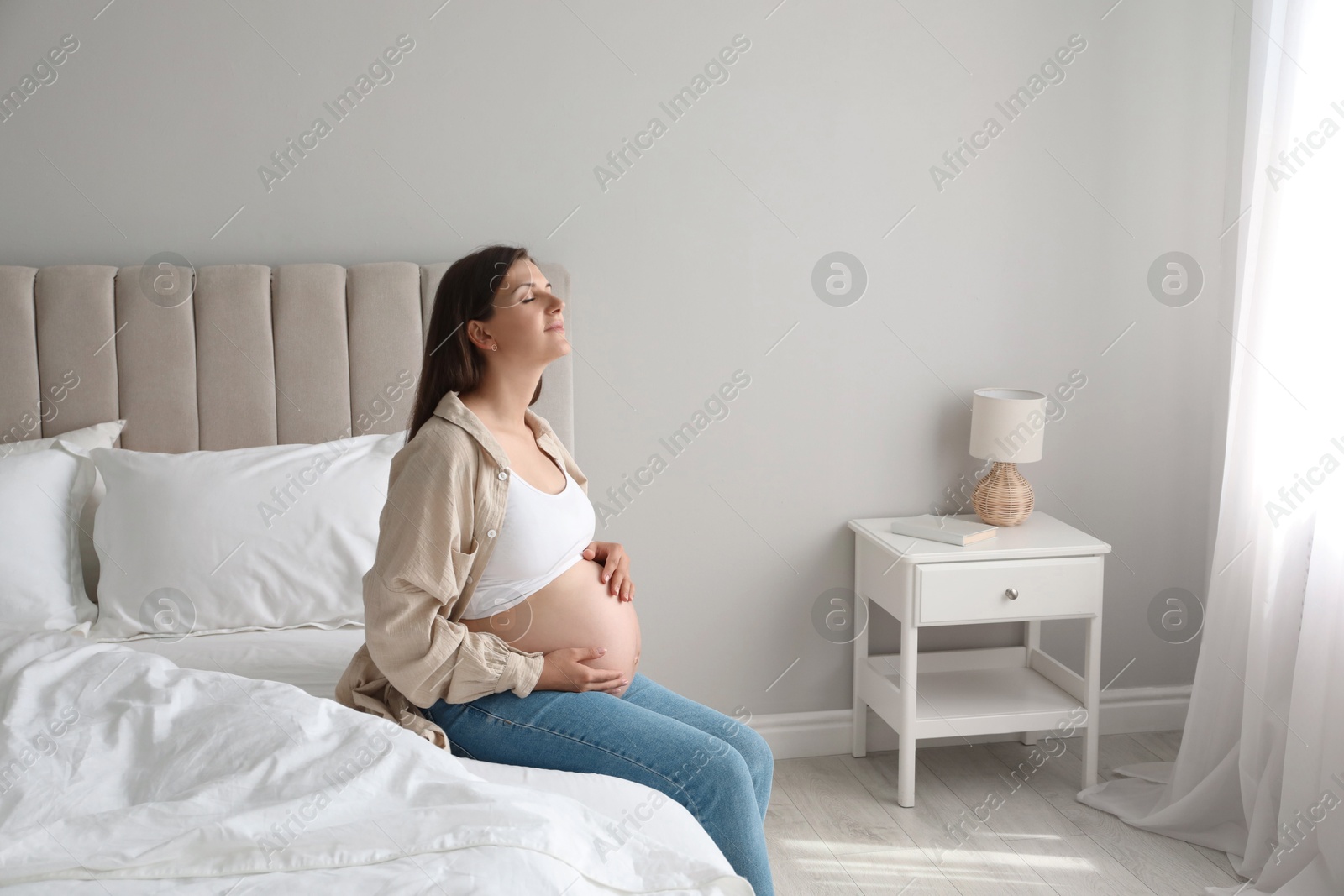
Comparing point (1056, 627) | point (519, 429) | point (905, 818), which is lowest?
point (905, 818)

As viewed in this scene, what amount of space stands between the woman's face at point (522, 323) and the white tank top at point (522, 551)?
0.67 ft

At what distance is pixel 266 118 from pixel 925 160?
1583 millimetres

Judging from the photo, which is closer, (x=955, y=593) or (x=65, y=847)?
(x=65, y=847)

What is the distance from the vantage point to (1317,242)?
7.13 ft

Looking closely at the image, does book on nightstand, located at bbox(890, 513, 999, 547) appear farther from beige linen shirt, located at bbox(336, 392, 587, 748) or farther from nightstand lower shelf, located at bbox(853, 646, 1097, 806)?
beige linen shirt, located at bbox(336, 392, 587, 748)

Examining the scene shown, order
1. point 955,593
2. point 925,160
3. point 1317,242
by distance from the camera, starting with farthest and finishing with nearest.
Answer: point 925,160 → point 955,593 → point 1317,242

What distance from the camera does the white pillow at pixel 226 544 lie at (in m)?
2.05

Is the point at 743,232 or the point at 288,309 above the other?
the point at 743,232

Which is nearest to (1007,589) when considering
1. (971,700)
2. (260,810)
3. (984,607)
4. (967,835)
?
(984,607)

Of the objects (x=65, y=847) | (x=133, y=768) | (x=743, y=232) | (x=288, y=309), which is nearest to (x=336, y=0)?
(x=288, y=309)

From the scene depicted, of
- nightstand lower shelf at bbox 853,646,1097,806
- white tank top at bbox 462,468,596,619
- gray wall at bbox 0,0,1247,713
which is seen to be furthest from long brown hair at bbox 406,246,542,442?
nightstand lower shelf at bbox 853,646,1097,806

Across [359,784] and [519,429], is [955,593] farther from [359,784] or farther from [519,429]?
[359,784]

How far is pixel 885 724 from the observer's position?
2900mm

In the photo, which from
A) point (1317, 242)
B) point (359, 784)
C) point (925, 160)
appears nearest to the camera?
point (359, 784)
